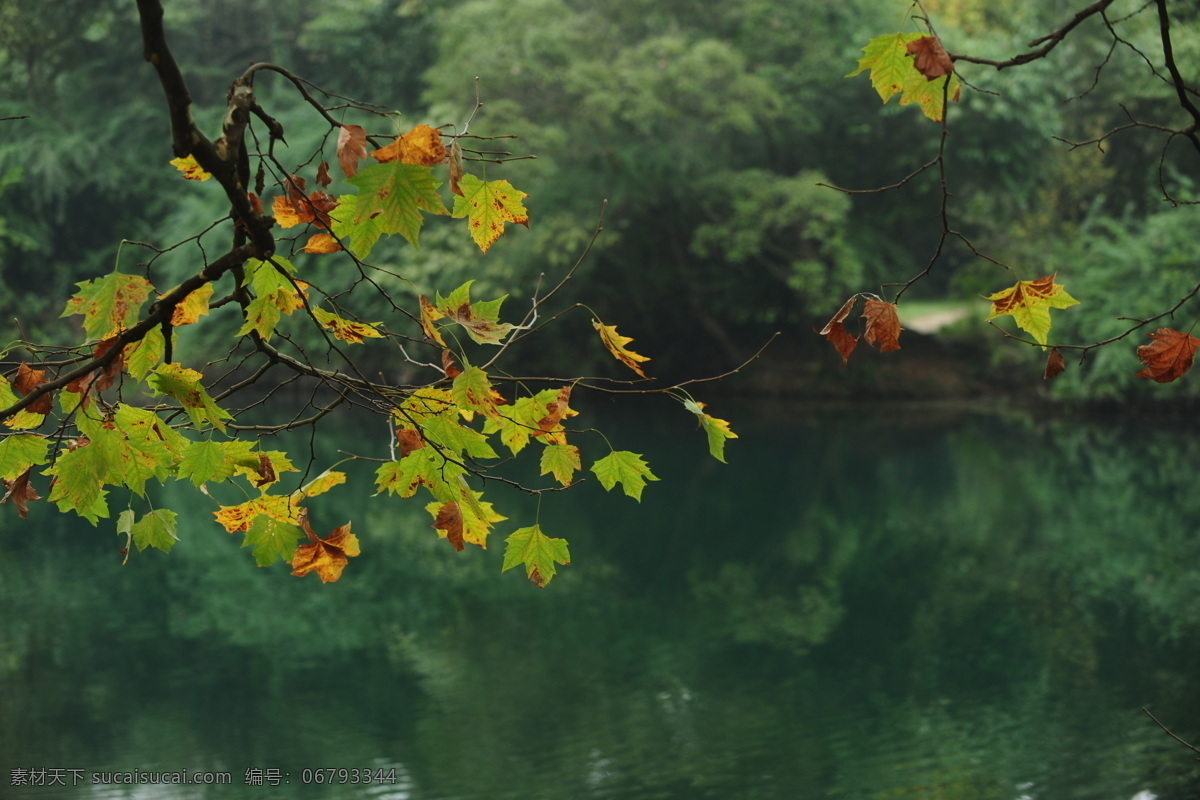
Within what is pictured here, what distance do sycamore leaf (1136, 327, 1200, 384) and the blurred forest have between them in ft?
33.0

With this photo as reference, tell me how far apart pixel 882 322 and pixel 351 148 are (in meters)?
0.64

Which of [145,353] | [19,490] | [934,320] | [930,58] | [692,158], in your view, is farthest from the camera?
[934,320]

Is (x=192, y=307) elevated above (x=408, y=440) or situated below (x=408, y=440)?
above

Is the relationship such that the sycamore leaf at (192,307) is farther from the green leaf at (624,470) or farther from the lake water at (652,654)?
the lake water at (652,654)

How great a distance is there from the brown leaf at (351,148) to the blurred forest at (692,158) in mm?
10046

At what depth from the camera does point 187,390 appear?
4.09ft

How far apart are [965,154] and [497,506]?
7.32 meters

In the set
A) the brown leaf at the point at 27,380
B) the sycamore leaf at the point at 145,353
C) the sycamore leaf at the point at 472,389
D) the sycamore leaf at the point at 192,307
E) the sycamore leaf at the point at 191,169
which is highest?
the sycamore leaf at the point at 191,169

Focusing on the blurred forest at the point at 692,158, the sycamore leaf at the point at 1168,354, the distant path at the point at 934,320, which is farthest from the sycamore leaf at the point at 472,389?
the distant path at the point at 934,320

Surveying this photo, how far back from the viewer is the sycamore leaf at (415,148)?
1160 millimetres

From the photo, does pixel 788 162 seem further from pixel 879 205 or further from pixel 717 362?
pixel 717 362

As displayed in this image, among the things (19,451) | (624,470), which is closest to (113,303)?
(19,451)

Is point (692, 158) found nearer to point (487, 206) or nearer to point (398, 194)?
point (487, 206)

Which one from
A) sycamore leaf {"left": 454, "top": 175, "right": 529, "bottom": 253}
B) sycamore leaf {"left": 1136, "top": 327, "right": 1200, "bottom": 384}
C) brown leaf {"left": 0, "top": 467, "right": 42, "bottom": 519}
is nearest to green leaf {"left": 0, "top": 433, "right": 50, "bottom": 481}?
brown leaf {"left": 0, "top": 467, "right": 42, "bottom": 519}
